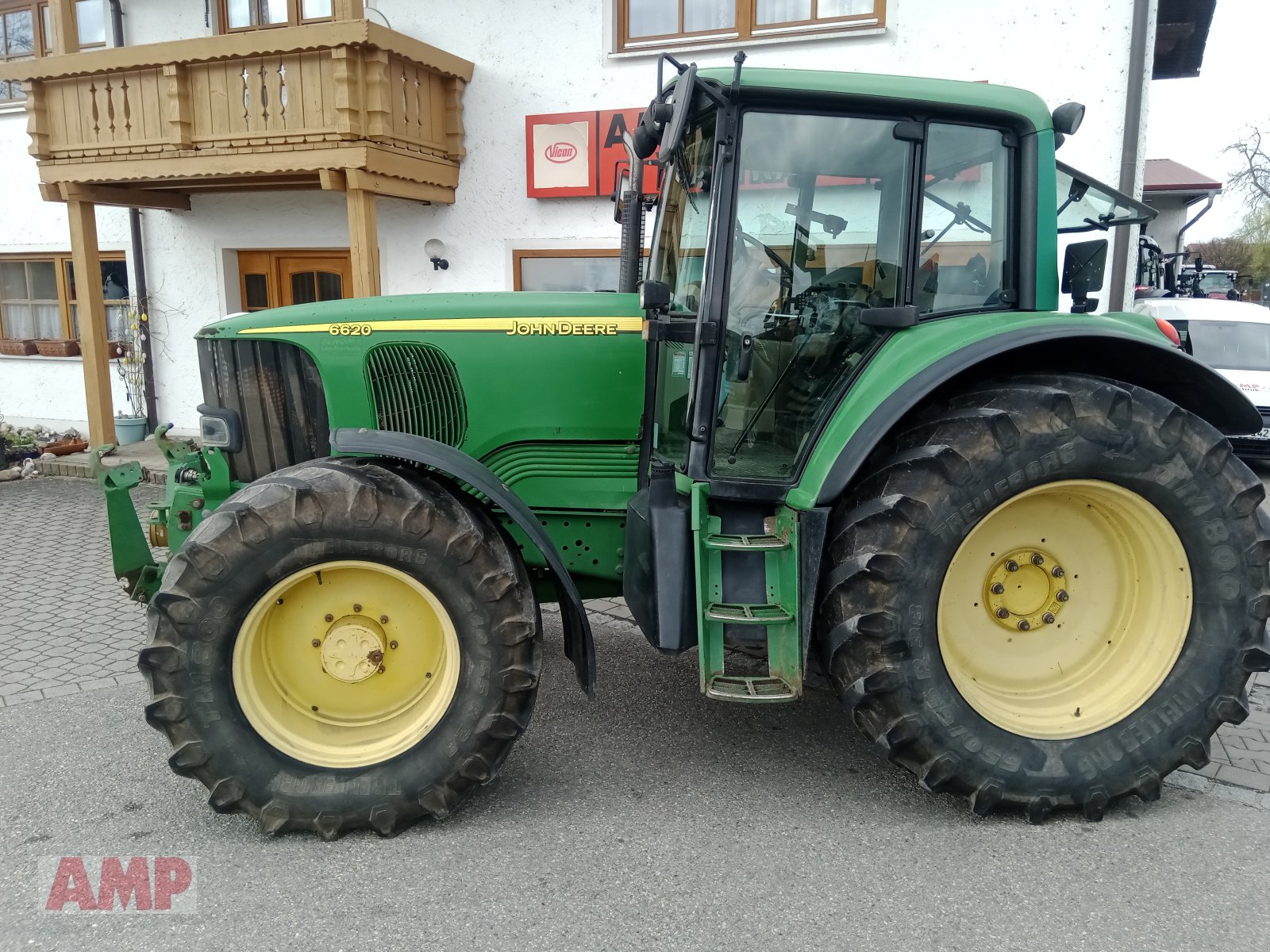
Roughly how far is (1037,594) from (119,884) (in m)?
2.94

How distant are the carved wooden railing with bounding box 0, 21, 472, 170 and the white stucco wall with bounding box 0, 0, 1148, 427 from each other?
52 centimetres

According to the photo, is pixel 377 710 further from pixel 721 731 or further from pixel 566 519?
pixel 721 731

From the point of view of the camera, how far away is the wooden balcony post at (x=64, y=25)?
886 centimetres

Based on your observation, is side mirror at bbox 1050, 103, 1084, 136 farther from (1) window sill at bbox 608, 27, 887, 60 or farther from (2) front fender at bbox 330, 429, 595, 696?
(1) window sill at bbox 608, 27, 887, 60

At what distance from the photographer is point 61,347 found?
10.6 metres

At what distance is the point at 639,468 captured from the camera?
3.39 m

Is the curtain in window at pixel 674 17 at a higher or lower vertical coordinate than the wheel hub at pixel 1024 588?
higher

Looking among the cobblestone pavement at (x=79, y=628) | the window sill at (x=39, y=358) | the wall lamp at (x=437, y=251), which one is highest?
the wall lamp at (x=437, y=251)

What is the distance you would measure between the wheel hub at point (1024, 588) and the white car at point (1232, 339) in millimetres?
7490

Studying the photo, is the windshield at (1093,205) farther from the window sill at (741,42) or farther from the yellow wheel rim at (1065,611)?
the window sill at (741,42)

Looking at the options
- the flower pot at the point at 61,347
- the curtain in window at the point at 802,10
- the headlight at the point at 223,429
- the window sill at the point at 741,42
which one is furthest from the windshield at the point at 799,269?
the flower pot at the point at 61,347

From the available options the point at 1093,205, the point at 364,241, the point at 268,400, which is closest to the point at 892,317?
the point at 1093,205

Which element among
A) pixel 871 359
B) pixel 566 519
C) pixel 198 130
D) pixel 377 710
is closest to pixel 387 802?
pixel 377 710

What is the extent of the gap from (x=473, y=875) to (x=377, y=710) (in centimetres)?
64
